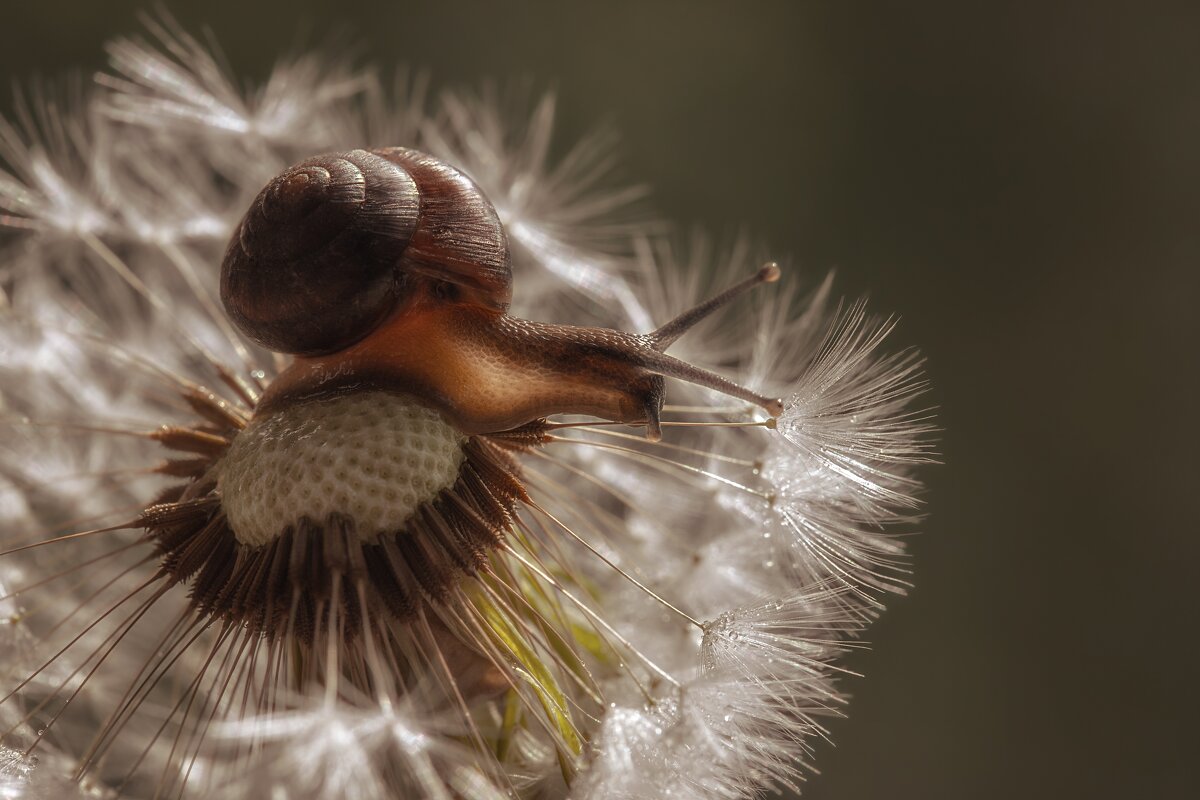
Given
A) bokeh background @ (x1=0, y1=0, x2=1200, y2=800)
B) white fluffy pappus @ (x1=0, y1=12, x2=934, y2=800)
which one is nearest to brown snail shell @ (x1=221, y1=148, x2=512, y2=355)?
white fluffy pappus @ (x1=0, y1=12, x2=934, y2=800)

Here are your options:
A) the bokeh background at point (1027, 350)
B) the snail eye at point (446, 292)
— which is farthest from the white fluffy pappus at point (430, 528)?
the bokeh background at point (1027, 350)

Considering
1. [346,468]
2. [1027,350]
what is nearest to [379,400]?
[346,468]

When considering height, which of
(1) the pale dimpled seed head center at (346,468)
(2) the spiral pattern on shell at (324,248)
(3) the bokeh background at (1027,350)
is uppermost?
(3) the bokeh background at (1027,350)

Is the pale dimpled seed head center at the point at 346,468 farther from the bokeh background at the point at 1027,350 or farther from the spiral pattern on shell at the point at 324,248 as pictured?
the bokeh background at the point at 1027,350

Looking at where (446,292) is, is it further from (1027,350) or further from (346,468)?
(1027,350)

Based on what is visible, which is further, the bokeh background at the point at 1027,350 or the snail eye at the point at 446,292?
the bokeh background at the point at 1027,350

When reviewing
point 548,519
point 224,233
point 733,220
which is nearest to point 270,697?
point 548,519

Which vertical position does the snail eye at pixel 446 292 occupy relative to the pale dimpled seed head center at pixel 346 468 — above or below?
above

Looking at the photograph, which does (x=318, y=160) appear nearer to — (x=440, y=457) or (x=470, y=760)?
(x=440, y=457)
